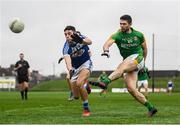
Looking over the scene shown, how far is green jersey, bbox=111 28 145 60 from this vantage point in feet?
42.4

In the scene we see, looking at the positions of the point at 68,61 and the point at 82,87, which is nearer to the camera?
the point at 82,87

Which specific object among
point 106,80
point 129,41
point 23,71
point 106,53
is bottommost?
point 106,80

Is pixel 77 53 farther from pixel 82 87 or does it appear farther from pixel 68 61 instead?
pixel 82 87

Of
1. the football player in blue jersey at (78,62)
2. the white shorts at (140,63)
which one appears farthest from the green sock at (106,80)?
the football player in blue jersey at (78,62)

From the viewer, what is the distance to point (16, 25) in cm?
2442

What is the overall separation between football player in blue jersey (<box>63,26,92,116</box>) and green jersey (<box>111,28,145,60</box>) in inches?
31.4

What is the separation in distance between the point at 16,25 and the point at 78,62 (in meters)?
10.9

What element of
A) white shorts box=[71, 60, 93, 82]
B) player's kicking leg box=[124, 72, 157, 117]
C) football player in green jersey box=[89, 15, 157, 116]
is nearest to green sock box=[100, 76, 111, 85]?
football player in green jersey box=[89, 15, 157, 116]

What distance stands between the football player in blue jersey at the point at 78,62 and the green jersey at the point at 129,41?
31.4 inches

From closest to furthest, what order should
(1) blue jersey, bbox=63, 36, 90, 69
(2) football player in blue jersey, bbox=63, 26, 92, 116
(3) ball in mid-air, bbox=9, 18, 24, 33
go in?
(2) football player in blue jersey, bbox=63, 26, 92, 116
(1) blue jersey, bbox=63, 36, 90, 69
(3) ball in mid-air, bbox=9, 18, 24, 33

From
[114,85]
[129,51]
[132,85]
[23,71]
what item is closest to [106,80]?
[132,85]

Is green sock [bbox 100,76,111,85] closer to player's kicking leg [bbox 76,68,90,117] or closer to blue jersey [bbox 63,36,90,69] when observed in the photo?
player's kicking leg [bbox 76,68,90,117]

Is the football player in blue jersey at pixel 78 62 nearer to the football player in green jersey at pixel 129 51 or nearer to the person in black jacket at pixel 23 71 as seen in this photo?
the football player in green jersey at pixel 129 51

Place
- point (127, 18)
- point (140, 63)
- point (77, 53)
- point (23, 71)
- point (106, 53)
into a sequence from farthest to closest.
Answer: point (23, 71) < point (77, 53) < point (140, 63) < point (127, 18) < point (106, 53)
